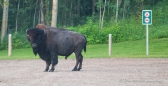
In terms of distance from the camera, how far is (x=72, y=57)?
34.3 metres

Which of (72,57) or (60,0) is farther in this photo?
(60,0)

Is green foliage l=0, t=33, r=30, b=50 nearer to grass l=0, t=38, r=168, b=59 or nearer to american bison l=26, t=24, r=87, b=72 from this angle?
grass l=0, t=38, r=168, b=59

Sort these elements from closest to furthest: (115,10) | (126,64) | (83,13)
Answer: (126,64) → (115,10) → (83,13)

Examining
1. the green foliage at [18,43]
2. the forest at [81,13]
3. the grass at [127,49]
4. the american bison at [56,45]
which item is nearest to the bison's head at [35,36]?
the american bison at [56,45]

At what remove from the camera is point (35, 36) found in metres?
24.2

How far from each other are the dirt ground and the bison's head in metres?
1.03

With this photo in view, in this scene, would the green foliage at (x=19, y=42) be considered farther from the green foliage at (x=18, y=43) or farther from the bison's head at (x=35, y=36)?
the bison's head at (x=35, y=36)

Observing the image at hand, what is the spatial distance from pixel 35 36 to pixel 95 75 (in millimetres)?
3189

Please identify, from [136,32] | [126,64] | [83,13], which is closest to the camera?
[126,64]

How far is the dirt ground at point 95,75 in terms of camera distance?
19391 mm

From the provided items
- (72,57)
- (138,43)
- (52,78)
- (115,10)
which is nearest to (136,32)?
(138,43)

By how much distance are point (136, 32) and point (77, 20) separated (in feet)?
76.8

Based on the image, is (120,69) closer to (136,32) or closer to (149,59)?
(149,59)

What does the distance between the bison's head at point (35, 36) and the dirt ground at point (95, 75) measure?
1.03m
